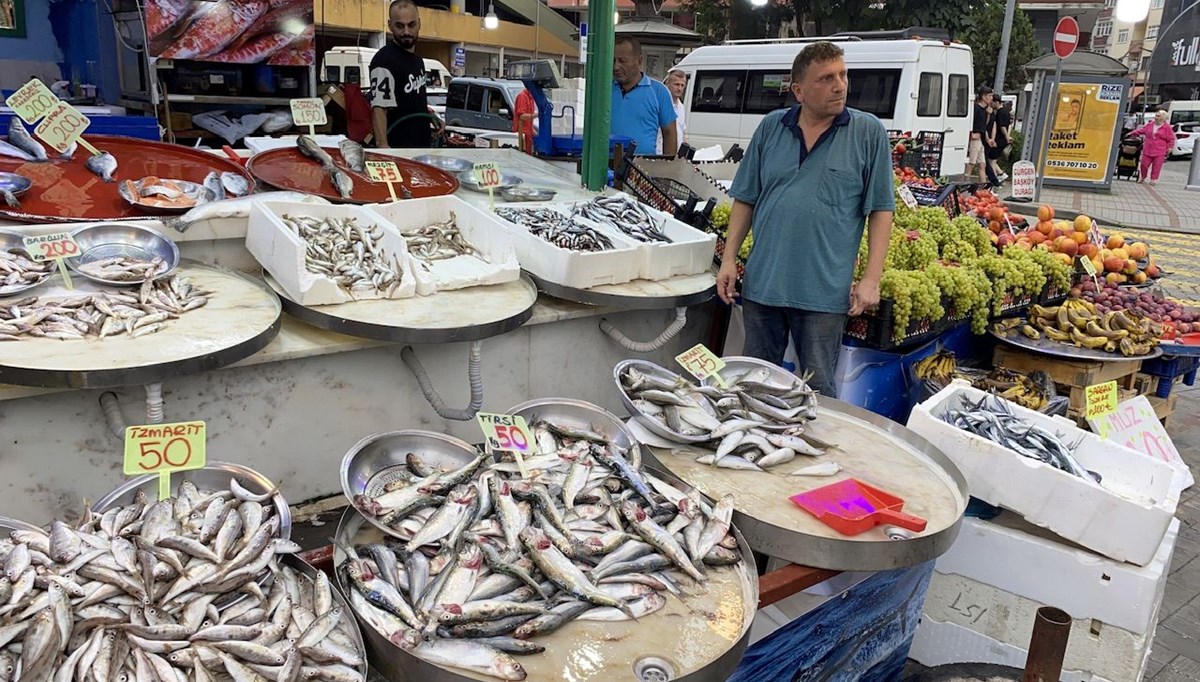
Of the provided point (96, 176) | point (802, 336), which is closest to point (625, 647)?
point (802, 336)

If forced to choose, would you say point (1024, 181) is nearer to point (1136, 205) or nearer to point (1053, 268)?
point (1053, 268)

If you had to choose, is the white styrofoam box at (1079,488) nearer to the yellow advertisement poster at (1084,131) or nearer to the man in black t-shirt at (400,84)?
the man in black t-shirt at (400,84)

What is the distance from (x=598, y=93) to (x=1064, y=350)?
10.6 feet

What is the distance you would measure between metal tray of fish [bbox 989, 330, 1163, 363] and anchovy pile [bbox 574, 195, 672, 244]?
88.3 inches

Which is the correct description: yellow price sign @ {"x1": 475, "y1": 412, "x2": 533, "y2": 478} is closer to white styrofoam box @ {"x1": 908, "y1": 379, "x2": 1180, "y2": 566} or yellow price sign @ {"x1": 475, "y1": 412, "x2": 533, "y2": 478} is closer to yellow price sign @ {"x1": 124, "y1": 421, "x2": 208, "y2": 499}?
yellow price sign @ {"x1": 124, "y1": 421, "x2": 208, "y2": 499}

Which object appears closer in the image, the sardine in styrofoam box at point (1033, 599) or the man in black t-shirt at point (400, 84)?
the sardine in styrofoam box at point (1033, 599)

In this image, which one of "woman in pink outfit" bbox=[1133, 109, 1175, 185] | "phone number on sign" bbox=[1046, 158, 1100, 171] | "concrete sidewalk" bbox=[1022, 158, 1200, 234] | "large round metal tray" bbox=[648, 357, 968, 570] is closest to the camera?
"large round metal tray" bbox=[648, 357, 968, 570]

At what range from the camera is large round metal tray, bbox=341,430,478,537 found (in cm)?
247

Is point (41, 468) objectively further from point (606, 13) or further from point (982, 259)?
point (982, 259)

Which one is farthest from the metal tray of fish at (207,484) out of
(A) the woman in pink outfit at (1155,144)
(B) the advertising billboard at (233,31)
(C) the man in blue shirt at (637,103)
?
(A) the woman in pink outfit at (1155,144)

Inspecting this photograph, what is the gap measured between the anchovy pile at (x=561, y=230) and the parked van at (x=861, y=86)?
10859mm

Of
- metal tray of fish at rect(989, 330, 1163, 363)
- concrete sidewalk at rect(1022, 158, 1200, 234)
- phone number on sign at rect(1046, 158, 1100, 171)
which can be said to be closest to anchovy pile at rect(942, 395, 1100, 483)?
metal tray of fish at rect(989, 330, 1163, 363)

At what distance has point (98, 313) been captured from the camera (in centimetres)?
302

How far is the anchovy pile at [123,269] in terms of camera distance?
10.7 ft
